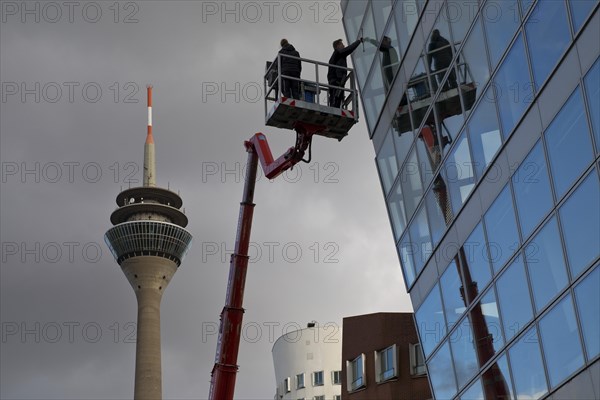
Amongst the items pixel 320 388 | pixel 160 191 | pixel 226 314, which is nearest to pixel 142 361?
pixel 160 191

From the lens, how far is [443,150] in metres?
23.8

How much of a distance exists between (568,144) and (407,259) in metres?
10.7

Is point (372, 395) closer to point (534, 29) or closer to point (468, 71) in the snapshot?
point (468, 71)

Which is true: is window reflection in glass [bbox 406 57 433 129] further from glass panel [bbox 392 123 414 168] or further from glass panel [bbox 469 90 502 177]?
glass panel [bbox 469 90 502 177]

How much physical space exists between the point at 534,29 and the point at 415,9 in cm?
725

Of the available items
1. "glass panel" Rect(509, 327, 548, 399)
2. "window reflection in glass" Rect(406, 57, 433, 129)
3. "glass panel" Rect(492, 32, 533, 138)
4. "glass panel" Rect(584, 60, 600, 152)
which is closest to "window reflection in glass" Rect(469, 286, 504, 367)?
"glass panel" Rect(509, 327, 548, 399)

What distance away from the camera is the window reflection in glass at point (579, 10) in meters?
16.1

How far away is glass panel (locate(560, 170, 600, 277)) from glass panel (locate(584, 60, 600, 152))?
706mm

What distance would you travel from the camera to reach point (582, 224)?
650 inches

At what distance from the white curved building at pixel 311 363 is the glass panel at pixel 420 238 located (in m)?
65.7

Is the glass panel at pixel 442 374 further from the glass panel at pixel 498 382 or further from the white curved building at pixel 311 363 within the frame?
the white curved building at pixel 311 363

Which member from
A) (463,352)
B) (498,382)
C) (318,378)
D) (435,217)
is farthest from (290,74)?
(318,378)

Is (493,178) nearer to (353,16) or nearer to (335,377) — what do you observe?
(353,16)

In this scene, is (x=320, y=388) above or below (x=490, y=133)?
above
